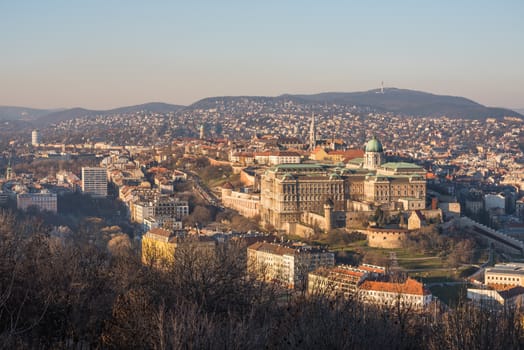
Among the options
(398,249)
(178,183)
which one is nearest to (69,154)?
(178,183)

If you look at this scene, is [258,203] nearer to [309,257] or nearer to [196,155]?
[309,257]

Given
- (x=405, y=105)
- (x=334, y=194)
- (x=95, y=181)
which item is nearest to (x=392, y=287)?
(x=334, y=194)

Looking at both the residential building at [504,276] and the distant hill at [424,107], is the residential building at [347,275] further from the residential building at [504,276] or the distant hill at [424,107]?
the distant hill at [424,107]

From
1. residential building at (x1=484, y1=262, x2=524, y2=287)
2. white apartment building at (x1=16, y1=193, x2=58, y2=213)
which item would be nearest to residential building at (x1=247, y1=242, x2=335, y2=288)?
residential building at (x1=484, y1=262, x2=524, y2=287)

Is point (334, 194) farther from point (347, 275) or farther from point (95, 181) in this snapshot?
point (95, 181)

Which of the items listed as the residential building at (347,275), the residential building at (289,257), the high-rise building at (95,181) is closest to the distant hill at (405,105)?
the high-rise building at (95,181)

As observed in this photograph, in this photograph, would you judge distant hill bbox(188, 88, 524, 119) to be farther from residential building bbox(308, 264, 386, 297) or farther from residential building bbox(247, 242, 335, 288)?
residential building bbox(308, 264, 386, 297)
